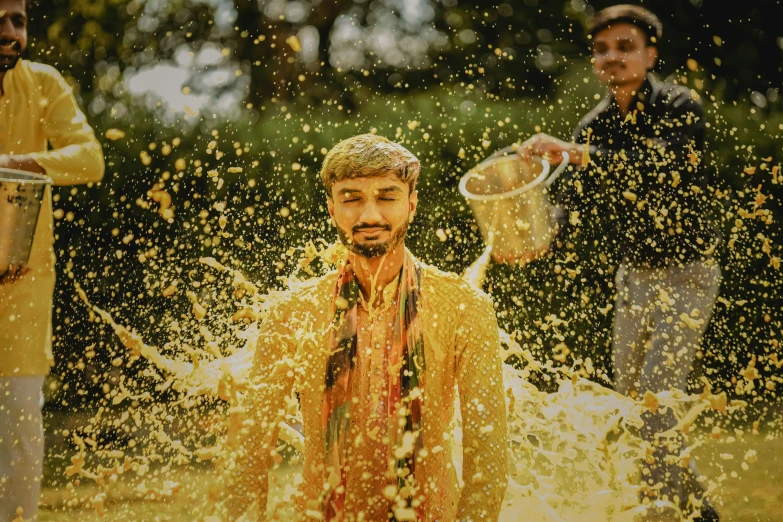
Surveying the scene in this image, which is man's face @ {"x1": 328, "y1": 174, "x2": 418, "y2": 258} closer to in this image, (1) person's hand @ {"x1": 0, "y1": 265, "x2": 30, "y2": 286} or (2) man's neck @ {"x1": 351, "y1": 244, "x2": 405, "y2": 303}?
(2) man's neck @ {"x1": 351, "y1": 244, "x2": 405, "y2": 303}

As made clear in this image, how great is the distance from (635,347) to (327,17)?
21.0 feet

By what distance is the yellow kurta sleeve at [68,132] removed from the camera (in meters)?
4.35

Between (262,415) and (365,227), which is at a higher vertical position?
(365,227)

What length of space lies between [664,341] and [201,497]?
2.73 metres

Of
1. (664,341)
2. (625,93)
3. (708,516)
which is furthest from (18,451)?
(625,93)

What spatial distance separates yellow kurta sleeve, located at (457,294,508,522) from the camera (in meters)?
2.76

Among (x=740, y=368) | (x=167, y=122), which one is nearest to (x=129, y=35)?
(x=167, y=122)

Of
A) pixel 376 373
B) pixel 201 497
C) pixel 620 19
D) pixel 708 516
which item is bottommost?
pixel 201 497

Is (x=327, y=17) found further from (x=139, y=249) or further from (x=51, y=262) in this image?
(x=51, y=262)

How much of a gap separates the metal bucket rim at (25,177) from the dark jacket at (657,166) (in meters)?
2.70

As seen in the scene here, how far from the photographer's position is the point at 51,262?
4336 millimetres

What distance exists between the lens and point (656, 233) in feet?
17.4

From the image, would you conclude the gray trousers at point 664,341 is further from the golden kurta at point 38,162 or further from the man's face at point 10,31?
the man's face at point 10,31

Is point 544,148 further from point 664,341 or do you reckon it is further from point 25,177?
point 25,177
